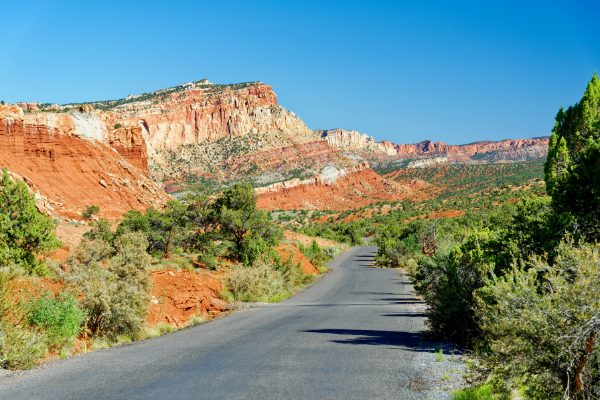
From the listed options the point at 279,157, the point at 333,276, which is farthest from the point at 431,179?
the point at 333,276

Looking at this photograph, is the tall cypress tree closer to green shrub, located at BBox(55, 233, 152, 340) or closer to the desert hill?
green shrub, located at BBox(55, 233, 152, 340)

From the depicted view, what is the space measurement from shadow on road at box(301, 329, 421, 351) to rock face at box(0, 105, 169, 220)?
118 feet

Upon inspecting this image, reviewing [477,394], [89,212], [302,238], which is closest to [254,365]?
[477,394]

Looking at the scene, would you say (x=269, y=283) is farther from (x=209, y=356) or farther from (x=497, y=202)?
(x=497, y=202)

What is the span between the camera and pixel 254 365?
25.5 feet

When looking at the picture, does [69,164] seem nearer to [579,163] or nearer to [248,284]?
[248,284]

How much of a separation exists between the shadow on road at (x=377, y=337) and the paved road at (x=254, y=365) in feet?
0.08

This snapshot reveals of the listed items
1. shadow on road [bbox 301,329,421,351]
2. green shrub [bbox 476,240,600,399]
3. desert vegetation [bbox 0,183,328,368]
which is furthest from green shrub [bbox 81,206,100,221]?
green shrub [bbox 476,240,600,399]

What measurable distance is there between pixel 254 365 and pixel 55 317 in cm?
506

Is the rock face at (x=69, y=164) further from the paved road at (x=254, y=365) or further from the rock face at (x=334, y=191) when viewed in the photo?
the rock face at (x=334, y=191)

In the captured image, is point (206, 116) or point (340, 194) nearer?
point (340, 194)

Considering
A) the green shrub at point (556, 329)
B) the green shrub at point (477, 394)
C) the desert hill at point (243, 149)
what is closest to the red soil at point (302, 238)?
the green shrub at point (477, 394)

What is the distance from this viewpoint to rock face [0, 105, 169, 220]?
140 ft

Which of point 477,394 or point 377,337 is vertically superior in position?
point 477,394
